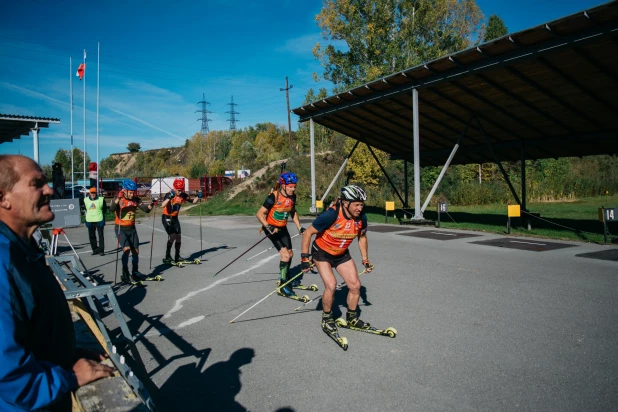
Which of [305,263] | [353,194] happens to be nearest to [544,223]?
[353,194]

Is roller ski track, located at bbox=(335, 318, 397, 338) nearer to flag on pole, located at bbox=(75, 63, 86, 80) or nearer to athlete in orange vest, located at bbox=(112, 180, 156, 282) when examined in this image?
athlete in orange vest, located at bbox=(112, 180, 156, 282)

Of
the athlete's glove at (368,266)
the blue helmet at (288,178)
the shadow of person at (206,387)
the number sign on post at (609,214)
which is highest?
the blue helmet at (288,178)

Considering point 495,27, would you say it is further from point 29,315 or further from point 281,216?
point 29,315

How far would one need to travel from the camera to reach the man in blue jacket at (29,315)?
1.54 meters

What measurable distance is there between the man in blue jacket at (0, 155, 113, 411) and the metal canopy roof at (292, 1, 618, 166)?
12.0 meters

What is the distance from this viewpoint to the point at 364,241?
6070mm

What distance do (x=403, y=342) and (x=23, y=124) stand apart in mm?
15921

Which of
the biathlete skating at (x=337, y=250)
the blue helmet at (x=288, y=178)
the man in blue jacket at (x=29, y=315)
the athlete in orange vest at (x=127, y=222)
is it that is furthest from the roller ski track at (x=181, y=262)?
the man in blue jacket at (x=29, y=315)

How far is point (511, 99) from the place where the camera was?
14562 millimetres

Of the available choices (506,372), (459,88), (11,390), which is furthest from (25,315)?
(459,88)

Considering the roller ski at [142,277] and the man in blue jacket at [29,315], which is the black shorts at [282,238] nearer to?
the roller ski at [142,277]

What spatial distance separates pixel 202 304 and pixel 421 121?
47.0 feet

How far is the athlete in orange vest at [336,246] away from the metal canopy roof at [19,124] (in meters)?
13.3

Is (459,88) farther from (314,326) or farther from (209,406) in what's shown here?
(209,406)
